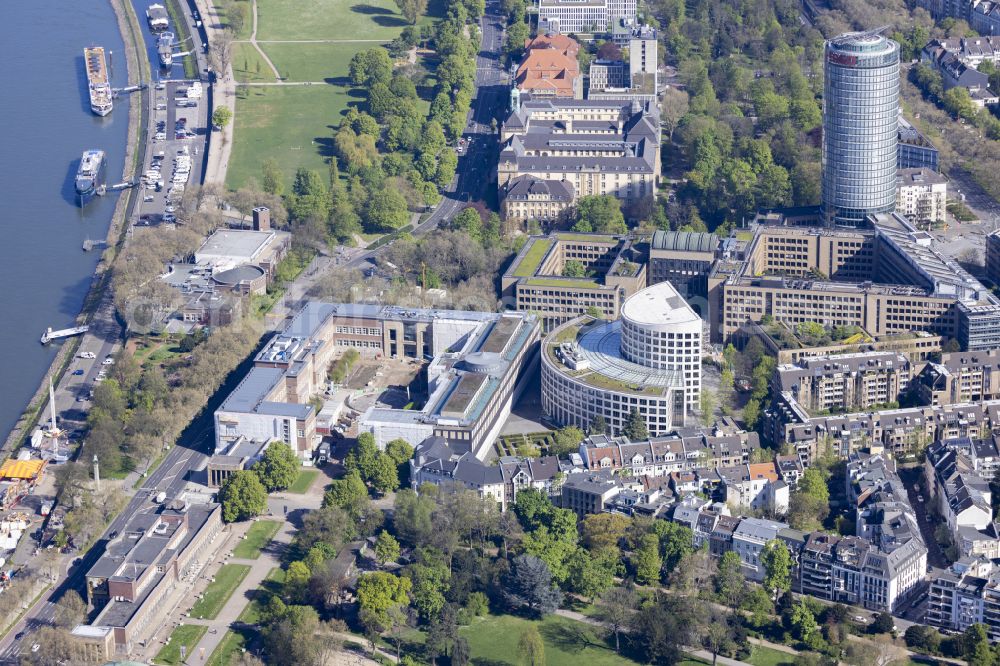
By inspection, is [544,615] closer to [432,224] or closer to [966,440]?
[966,440]

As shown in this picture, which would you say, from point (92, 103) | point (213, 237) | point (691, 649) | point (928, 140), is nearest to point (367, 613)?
point (691, 649)

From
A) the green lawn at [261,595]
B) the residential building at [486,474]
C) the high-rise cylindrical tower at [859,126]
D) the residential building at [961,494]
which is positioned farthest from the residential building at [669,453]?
the high-rise cylindrical tower at [859,126]

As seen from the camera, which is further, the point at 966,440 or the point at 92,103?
the point at 92,103

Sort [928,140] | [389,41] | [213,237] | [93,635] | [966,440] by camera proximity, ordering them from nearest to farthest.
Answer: [93,635], [966,440], [213,237], [928,140], [389,41]

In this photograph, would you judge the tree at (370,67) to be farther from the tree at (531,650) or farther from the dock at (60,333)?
the tree at (531,650)

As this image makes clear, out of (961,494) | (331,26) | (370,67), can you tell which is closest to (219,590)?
(961,494)

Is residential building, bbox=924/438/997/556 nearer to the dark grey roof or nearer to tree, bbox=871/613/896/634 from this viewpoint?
tree, bbox=871/613/896/634

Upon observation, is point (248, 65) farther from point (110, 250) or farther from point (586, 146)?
point (586, 146)
